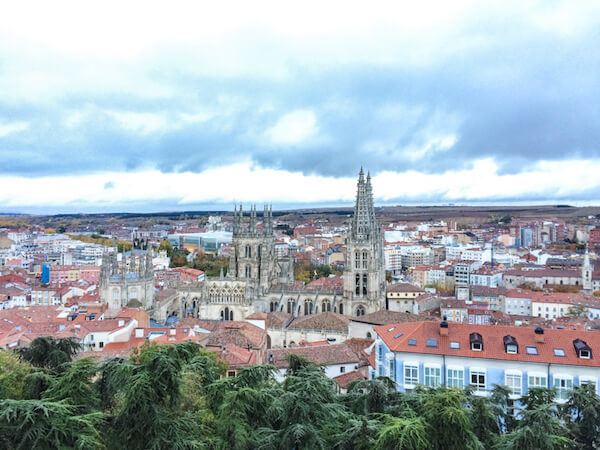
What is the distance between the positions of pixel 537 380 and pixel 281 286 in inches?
1442

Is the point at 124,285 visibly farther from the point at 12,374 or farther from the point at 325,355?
the point at 12,374

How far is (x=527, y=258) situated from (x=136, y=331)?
108 meters

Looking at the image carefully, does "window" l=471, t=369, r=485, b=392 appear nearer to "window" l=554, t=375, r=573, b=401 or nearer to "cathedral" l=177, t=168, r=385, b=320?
"window" l=554, t=375, r=573, b=401

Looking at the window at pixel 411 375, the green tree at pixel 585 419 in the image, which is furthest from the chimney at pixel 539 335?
the green tree at pixel 585 419

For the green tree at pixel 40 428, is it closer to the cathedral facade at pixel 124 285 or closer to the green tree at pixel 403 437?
the green tree at pixel 403 437

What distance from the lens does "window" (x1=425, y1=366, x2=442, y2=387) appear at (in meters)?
27.4

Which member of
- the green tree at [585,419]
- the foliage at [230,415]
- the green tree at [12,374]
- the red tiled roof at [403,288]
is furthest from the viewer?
the red tiled roof at [403,288]

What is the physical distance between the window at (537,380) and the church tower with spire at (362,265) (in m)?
Answer: 30.0

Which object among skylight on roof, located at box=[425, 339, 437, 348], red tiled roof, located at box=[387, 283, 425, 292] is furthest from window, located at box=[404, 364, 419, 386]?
red tiled roof, located at box=[387, 283, 425, 292]

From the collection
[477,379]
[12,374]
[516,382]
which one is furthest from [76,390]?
[516,382]

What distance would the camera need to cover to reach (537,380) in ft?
85.4

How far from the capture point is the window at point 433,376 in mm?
27375

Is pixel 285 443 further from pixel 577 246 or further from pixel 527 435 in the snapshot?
pixel 577 246

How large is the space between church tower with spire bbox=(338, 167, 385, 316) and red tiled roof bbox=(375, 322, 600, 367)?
26.4m
